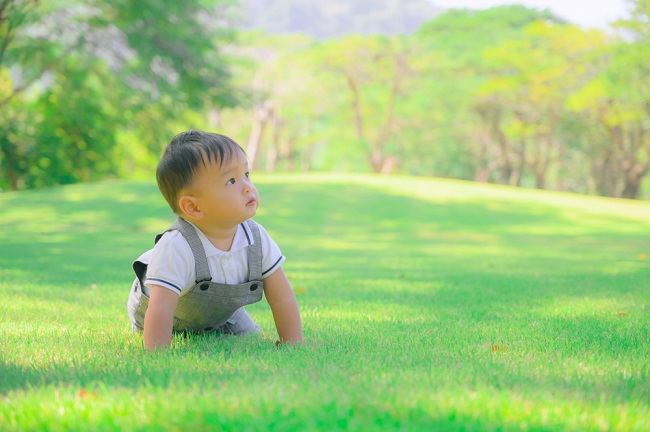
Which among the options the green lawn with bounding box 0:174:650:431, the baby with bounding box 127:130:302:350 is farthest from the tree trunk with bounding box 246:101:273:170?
the baby with bounding box 127:130:302:350

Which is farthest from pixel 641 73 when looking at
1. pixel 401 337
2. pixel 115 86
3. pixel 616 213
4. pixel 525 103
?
pixel 401 337

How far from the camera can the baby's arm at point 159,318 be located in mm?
3242

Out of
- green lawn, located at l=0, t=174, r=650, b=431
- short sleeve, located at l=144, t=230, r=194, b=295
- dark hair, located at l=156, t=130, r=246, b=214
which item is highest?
dark hair, located at l=156, t=130, r=246, b=214

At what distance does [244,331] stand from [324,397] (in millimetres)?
1635

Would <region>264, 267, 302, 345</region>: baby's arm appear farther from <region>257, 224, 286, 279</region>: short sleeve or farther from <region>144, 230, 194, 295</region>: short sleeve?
<region>144, 230, 194, 295</region>: short sleeve

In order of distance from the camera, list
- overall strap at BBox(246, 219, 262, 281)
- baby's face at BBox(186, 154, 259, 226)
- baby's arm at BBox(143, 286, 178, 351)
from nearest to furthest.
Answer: baby's arm at BBox(143, 286, 178, 351), baby's face at BBox(186, 154, 259, 226), overall strap at BBox(246, 219, 262, 281)

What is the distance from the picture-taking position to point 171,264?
3328 millimetres

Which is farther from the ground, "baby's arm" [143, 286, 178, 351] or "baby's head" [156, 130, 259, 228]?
"baby's head" [156, 130, 259, 228]

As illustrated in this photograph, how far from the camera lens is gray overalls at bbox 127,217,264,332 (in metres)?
3.44

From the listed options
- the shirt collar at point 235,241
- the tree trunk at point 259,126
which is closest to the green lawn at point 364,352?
the shirt collar at point 235,241

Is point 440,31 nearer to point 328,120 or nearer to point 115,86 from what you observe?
point 328,120

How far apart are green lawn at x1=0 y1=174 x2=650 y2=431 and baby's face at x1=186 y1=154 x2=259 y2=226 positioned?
555 mm

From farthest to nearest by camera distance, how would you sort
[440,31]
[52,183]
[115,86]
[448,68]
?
1. [440,31]
2. [448,68]
3. [52,183]
4. [115,86]

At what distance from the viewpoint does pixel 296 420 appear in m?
2.01
